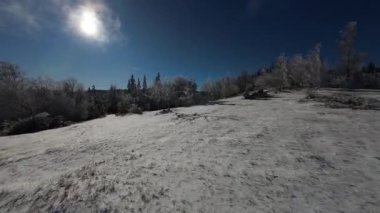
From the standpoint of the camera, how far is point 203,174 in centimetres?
333

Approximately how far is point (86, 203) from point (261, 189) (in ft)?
7.05

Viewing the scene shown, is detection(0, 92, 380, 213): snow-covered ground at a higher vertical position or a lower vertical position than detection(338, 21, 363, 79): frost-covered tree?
lower

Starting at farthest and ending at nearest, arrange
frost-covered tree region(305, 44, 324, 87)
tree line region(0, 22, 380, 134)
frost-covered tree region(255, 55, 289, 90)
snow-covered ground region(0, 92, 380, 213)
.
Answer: frost-covered tree region(255, 55, 289, 90) < frost-covered tree region(305, 44, 324, 87) < tree line region(0, 22, 380, 134) < snow-covered ground region(0, 92, 380, 213)

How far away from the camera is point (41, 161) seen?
4.40 meters

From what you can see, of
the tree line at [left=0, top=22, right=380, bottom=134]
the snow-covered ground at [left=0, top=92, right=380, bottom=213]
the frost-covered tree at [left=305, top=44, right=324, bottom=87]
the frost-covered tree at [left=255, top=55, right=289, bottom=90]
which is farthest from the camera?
the frost-covered tree at [left=255, top=55, right=289, bottom=90]

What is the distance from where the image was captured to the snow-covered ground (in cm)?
254

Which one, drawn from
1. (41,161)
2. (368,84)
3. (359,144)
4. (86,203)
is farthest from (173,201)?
(368,84)

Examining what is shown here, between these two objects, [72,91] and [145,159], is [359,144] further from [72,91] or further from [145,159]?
[72,91]

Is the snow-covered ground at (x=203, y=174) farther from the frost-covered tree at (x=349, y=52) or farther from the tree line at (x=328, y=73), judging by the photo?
the frost-covered tree at (x=349, y=52)

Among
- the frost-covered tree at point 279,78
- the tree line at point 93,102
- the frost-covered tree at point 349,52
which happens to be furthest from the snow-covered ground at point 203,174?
the frost-covered tree at point 349,52

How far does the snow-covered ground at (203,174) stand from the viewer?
254 centimetres

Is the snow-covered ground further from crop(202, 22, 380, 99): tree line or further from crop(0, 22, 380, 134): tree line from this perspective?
crop(202, 22, 380, 99): tree line

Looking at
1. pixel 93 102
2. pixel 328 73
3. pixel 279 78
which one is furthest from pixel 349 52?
pixel 93 102

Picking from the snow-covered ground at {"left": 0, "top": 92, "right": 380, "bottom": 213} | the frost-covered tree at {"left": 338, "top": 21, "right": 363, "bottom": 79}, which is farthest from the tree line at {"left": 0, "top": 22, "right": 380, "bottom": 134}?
the snow-covered ground at {"left": 0, "top": 92, "right": 380, "bottom": 213}
